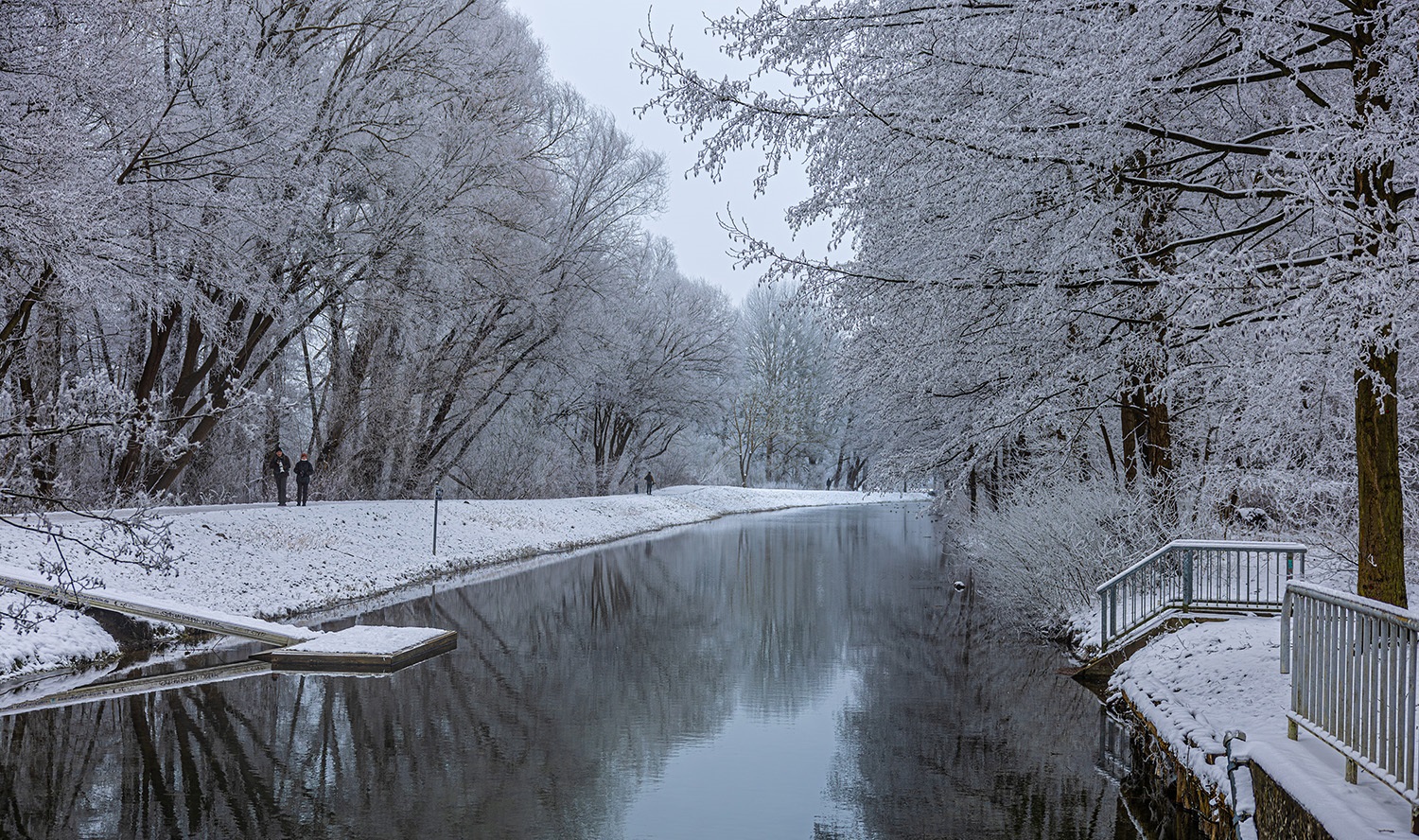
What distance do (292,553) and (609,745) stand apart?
1249cm

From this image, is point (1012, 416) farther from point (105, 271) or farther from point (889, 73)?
point (105, 271)

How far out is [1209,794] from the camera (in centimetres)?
823

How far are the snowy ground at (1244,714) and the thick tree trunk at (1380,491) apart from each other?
3.60 feet

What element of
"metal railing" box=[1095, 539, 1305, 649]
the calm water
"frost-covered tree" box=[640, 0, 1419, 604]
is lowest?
the calm water

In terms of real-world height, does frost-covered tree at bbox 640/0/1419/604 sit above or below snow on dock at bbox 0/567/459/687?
above

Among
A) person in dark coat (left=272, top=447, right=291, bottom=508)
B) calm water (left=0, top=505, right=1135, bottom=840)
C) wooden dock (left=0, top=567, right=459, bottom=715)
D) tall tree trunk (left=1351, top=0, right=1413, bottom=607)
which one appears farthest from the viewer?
person in dark coat (left=272, top=447, right=291, bottom=508)

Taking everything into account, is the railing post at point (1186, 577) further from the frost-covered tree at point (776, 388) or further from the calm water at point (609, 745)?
the frost-covered tree at point (776, 388)

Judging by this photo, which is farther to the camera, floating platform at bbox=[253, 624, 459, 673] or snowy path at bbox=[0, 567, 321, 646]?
snowy path at bbox=[0, 567, 321, 646]

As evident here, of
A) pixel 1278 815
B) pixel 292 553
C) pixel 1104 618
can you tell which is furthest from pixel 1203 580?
pixel 292 553

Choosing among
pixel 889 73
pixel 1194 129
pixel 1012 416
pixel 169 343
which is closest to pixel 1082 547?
pixel 1012 416

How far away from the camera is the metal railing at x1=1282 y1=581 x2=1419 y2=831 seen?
564 cm

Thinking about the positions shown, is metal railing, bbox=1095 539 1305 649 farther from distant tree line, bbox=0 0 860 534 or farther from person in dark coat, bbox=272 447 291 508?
person in dark coat, bbox=272 447 291 508

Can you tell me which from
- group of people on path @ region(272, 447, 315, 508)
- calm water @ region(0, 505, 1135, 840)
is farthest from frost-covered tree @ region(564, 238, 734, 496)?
calm water @ region(0, 505, 1135, 840)

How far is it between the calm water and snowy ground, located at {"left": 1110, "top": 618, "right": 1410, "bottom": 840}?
79cm
